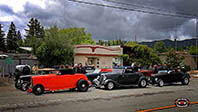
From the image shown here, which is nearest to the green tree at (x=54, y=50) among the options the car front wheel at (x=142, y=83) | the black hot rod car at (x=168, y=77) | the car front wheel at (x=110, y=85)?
the black hot rod car at (x=168, y=77)

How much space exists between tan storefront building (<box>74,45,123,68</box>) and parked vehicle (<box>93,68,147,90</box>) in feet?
50.4

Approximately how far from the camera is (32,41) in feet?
103

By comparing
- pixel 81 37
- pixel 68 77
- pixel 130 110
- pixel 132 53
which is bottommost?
pixel 130 110

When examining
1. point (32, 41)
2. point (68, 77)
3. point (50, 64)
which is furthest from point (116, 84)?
point (32, 41)

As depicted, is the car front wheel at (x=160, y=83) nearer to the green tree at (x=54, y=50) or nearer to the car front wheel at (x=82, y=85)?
the car front wheel at (x=82, y=85)

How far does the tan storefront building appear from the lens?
108ft

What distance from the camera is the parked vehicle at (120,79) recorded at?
53.2 feet

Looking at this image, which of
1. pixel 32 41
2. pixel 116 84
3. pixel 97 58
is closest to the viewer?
pixel 116 84

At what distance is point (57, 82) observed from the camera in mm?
14172

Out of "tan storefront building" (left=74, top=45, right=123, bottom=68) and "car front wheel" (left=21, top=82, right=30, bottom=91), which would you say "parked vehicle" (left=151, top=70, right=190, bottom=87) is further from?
"tan storefront building" (left=74, top=45, right=123, bottom=68)

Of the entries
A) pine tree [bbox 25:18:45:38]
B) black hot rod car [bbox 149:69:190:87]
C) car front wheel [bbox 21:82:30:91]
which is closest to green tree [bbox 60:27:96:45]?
pine tree [bbox 25:18:45:38]

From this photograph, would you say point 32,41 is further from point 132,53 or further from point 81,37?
point 81,37

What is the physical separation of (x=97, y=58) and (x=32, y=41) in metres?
10.3

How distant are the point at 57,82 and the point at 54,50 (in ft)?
46.8
